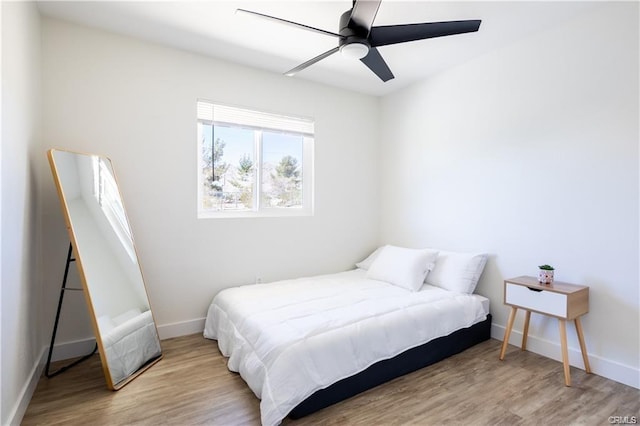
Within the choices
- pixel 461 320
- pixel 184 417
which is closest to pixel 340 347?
pixel 184 417

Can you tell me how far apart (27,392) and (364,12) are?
2.92m

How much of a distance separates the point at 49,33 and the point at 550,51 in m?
3.90

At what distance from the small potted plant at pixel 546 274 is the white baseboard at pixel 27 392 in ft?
11.1

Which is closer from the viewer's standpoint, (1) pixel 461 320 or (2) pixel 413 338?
(2) pixel 413 338

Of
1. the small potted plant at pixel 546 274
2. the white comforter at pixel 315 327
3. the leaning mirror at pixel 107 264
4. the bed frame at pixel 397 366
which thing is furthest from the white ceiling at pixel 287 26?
the bed frame at pixel 397 366

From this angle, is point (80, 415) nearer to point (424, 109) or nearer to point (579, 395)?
point (579, 395)

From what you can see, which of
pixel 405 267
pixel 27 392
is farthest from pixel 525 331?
pixel 27 392

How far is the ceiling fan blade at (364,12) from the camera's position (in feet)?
5.26

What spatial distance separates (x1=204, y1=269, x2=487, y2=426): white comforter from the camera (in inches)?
73.1

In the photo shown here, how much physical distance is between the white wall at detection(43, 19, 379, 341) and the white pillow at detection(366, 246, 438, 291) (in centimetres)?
72

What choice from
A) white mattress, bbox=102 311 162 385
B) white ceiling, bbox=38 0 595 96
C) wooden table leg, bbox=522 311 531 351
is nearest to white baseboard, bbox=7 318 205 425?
white mattress, bbox=102 311 162 385

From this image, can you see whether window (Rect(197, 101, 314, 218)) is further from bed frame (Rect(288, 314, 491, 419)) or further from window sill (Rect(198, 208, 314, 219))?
bed frame (Rect(288, 314, 491, 419))

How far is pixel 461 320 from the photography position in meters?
2.72

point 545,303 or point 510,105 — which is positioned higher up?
point 510,105
